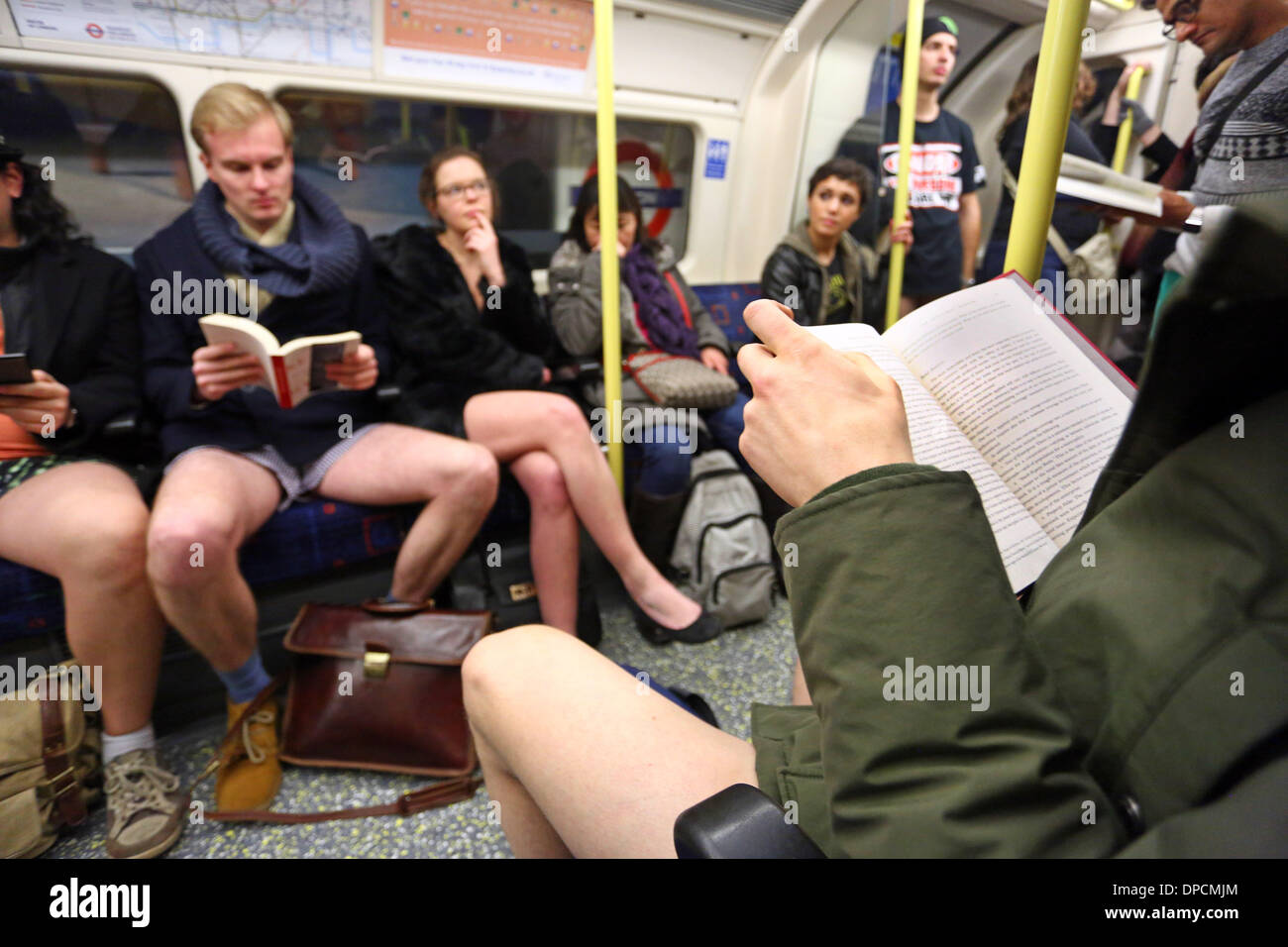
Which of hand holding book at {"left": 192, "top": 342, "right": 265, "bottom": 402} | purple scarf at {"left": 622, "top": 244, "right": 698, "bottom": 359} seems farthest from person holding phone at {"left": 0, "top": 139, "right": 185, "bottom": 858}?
purple scarf at {"left": 622, "top": 244, "right": 698, "bottom": 359}

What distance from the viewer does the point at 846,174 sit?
302cm

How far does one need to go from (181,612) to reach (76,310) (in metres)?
0.95

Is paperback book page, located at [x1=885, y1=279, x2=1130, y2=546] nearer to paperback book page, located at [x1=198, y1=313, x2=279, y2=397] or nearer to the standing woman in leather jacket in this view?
paperback book page, located at [x1=198, y1=313, x2=279, y2=397]

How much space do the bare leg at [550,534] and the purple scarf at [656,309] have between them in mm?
1066

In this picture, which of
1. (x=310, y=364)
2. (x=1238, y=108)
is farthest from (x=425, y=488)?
(x=1238, y=108)

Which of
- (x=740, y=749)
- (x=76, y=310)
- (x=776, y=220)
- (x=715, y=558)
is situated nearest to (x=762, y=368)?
(x=740, y=749)

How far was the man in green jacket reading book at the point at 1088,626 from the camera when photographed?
18.0 inches

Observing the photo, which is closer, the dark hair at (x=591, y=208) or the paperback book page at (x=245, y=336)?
the paperback book page at (x=245, y=336)

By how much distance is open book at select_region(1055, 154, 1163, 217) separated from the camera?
3.58 ft

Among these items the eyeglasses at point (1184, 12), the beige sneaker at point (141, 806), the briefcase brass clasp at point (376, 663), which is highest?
the eyeglasses at point (1184, 12)

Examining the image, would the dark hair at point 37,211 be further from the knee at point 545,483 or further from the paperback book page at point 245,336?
the knee at point 545,483

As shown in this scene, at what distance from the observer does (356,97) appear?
279cm

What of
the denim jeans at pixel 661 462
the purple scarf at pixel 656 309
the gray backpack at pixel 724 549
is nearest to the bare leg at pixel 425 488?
the denim jeans at pixel 661 462

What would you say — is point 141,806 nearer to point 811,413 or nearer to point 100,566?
point 100,566
